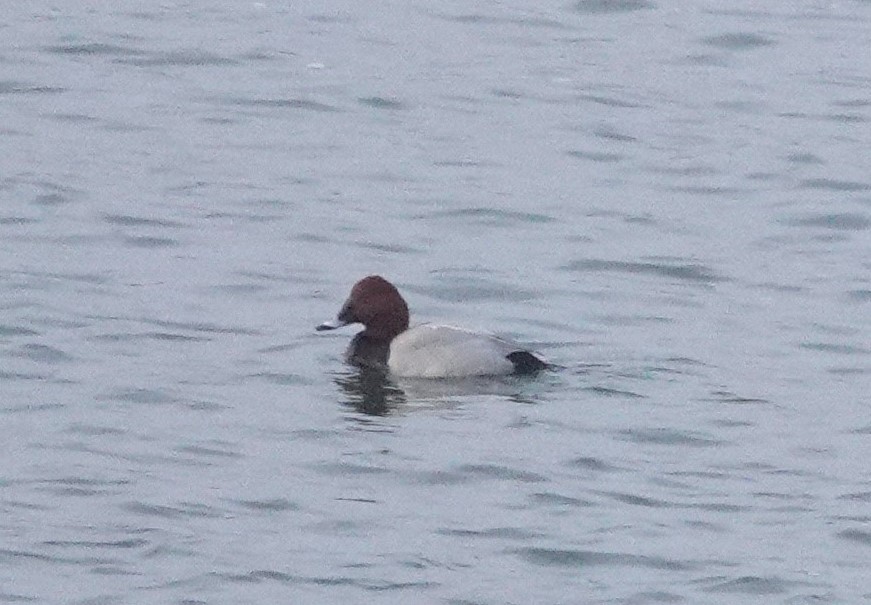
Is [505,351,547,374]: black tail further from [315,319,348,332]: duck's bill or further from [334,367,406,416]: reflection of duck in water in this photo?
[315,319,348,332]: duck's bill

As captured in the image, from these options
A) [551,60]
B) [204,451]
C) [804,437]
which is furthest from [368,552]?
[551,60]

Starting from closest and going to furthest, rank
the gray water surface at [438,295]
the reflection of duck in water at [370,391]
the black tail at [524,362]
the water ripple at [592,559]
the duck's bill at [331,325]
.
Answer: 1. the water ripple at [592,559]
2. the gray water surface at [438,295]
3. the reflection of duck in water at [370,391]
4. the black tail at [524,362]
5. the duck's bill at [331,325]

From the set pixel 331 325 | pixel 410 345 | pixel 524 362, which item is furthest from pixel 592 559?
pixel 331 325

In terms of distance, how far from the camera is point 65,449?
33.7 feet

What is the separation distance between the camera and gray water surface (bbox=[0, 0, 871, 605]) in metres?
9.21

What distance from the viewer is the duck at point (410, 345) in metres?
11.9

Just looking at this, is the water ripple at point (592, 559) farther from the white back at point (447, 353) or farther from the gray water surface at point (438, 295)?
the white back at point (447, 353)

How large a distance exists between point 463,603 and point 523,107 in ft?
32.9

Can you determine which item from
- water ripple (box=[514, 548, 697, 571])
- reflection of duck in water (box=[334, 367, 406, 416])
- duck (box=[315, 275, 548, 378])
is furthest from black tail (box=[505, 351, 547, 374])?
water ripple (box=[514, 548, 697, 571])

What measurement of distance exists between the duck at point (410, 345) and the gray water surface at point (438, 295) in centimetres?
11

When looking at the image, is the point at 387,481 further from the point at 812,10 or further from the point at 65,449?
the point at 812,10

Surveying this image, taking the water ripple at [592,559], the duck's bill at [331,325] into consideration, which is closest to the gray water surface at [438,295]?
the water ripple at [592,559]

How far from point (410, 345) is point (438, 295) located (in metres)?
1.38

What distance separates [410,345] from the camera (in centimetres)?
1221
